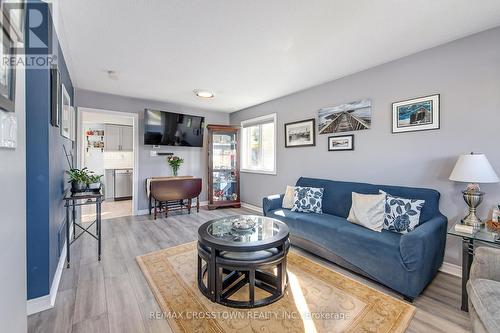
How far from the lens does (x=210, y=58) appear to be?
8.39 ft

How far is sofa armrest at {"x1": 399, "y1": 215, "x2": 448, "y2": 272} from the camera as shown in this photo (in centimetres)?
173

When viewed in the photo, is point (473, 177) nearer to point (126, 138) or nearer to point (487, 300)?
point (487, 300)

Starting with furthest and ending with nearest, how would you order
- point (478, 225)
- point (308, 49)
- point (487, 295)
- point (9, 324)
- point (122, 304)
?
point (308, 49), point (478, 225), point (122, 304), point (487, 295), point (9, 324)

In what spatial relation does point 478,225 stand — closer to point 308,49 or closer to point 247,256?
point 247,256

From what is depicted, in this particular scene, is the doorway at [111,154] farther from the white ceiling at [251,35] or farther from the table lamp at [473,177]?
the table lamp at [473,177]

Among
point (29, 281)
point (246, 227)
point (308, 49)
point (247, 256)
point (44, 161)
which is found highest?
point (308, 49)

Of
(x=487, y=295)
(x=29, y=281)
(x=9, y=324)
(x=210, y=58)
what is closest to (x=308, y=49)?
(x=210, y=58)

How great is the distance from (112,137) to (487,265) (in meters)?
7.15

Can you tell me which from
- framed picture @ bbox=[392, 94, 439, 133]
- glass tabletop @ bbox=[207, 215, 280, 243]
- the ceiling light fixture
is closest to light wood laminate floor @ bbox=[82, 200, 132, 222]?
the ceiling light fixture

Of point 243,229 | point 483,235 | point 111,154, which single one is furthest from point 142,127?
point 483,235

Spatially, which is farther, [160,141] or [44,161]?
[160,141]

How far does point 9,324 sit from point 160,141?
375 cm

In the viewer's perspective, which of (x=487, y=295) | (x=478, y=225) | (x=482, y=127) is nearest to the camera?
(x=487, y=295)

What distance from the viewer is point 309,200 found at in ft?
9.78
